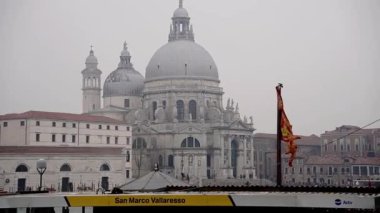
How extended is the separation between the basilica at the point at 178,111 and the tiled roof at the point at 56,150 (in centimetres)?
1151

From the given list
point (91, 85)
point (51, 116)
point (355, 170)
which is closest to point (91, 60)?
point (91, 85)

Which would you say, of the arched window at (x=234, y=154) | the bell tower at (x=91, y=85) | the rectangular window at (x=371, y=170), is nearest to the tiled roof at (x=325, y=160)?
the rectangular window at (x=371, y=170)

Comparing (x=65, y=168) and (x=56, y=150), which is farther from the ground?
(x=56, y=150)

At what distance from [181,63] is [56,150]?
2858 cm

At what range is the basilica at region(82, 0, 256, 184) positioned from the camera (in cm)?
8206

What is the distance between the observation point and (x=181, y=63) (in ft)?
289

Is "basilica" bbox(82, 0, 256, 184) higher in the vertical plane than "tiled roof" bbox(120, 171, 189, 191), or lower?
higher

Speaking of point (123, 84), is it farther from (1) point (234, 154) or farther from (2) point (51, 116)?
(2) point (51, 116)

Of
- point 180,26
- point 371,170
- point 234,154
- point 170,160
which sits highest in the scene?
point 180,26

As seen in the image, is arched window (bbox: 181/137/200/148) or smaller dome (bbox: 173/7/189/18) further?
smaller dome (bbox: 173/7/189/18)

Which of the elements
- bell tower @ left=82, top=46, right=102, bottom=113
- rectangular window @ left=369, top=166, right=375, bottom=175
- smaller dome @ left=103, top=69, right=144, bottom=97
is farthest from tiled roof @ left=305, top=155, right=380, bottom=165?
bell tower @ left=82, top=46, right=102, bottom=113

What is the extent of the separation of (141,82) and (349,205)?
83.6m

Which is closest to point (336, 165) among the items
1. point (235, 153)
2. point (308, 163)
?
point (308, 163)

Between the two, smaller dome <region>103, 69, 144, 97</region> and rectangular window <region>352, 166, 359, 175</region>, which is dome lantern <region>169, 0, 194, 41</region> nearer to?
smaller dome <region>103, 69, 144, 97</region>
